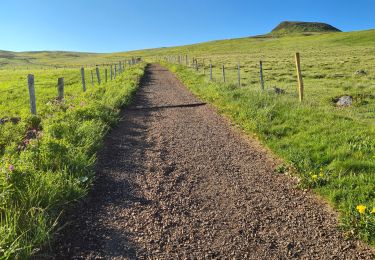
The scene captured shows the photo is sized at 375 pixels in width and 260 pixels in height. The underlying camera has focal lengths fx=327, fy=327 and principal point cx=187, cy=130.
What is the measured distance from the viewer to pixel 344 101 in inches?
557

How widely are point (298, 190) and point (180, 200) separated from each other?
75.5 inches

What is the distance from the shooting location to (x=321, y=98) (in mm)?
14898

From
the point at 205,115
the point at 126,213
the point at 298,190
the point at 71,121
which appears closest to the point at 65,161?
the point at 126,213

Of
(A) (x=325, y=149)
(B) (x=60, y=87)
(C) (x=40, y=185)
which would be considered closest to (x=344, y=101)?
(A) (x=325, y=149)

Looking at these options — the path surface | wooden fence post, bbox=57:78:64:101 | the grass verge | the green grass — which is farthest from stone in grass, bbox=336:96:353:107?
wooden fence post, bbox=57:78:64:101

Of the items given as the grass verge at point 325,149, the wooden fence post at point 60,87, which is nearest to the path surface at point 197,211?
the grass verge at point 325,149

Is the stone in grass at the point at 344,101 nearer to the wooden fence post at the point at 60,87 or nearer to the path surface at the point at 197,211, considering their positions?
the path surface at the point at 197,211

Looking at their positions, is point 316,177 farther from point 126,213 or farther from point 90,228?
point 90,228

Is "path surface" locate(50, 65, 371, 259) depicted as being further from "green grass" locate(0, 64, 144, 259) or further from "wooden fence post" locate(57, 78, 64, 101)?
"wooden fence post" locate(57, 78, 64, 101)

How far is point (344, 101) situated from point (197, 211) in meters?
11.9

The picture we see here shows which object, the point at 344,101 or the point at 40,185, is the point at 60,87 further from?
the point at 344,101

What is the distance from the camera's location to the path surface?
3.70 meters

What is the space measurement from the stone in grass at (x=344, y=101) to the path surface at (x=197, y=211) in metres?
8.14

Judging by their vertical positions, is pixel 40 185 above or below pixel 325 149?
above
